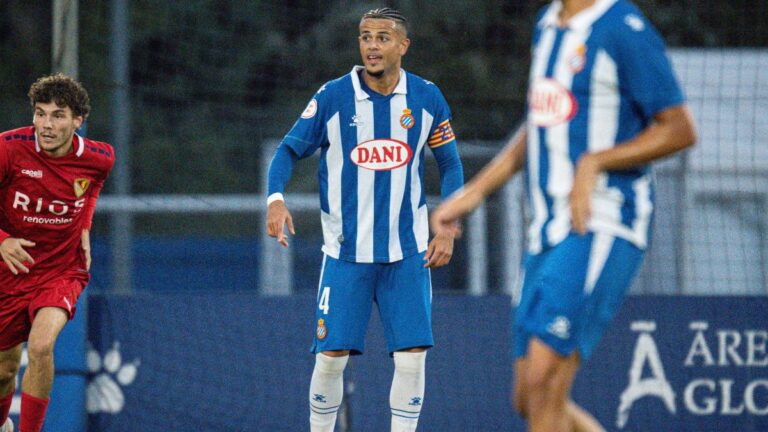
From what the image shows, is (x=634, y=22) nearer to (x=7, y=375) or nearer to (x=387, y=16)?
(x=387, y=16)

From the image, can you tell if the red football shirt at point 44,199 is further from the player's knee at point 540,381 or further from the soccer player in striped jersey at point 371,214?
the player's knee at point 540,381

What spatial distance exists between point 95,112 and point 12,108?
1207 mm

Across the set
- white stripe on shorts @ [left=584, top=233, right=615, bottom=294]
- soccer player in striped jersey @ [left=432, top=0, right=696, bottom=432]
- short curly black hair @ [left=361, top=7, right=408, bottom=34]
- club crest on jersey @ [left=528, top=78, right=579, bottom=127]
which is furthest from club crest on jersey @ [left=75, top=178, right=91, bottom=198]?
white stripe on shorts @ [left=584, top=233, right=615, bottom=294]

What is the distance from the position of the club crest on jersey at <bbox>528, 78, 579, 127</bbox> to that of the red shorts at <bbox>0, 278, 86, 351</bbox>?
302 centimetres

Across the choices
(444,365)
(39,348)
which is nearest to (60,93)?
(39,348)

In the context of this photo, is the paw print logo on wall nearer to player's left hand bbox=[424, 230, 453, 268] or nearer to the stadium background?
the stadium background

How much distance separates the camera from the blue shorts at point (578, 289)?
3.87 meters

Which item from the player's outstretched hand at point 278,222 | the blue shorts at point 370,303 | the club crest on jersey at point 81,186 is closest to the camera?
the player's outstretched hand at point 278,222

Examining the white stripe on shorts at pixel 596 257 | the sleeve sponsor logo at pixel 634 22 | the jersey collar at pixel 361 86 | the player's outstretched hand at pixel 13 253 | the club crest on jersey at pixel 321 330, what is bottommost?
the club crest on jersey at pixel 321 330

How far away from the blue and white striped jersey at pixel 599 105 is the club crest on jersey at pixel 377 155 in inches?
69.9

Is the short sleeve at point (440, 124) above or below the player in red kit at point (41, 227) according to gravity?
above

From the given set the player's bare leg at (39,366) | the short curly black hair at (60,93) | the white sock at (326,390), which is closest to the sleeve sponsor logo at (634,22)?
the white sock at (326,390)

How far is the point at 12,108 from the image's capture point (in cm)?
1638

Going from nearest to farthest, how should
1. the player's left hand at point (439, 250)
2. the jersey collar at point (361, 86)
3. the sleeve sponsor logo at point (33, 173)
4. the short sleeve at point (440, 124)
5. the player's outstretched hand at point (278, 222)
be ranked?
1. the player's outstretched hand at point (278, 222)
2. the player's left hand at point (439, 250)
3. the jersey collar at point (361, 86)
4. the short sleeve at point (440, 124)
5. the sleeve sponsor logo at point (33, 173)
